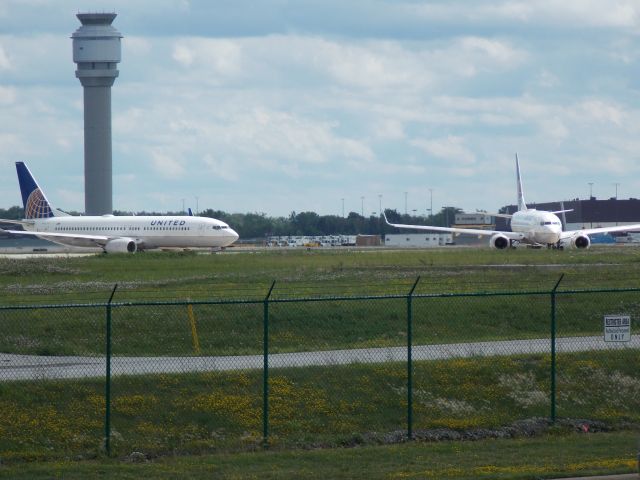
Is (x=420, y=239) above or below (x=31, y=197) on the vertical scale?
below

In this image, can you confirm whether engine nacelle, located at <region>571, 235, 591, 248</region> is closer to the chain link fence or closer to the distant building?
the chain link fence

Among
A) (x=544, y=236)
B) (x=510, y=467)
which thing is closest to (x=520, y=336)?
(x=510, y=467)

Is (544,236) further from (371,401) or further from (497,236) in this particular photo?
(371,401)

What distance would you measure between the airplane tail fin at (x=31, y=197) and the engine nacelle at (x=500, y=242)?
3694 centimetres

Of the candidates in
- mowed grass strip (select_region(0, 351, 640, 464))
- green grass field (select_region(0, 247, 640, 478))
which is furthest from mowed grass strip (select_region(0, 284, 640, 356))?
mowed grass strip (select_region(0, 351, 640, 464))

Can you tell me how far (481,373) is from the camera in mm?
20750

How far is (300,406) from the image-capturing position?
18.5 meters

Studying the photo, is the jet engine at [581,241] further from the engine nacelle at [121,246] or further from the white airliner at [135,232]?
the engine nacelle at [121,246]

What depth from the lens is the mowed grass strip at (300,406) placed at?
16.8 m

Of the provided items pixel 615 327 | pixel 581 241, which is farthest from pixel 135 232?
pixel 615 327

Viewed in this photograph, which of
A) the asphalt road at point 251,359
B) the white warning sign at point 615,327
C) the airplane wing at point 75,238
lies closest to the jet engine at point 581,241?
the airplane wing at point 75,238

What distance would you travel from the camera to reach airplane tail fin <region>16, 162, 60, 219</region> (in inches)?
3696

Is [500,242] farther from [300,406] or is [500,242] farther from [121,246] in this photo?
[300,406]

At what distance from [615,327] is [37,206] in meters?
80.3
